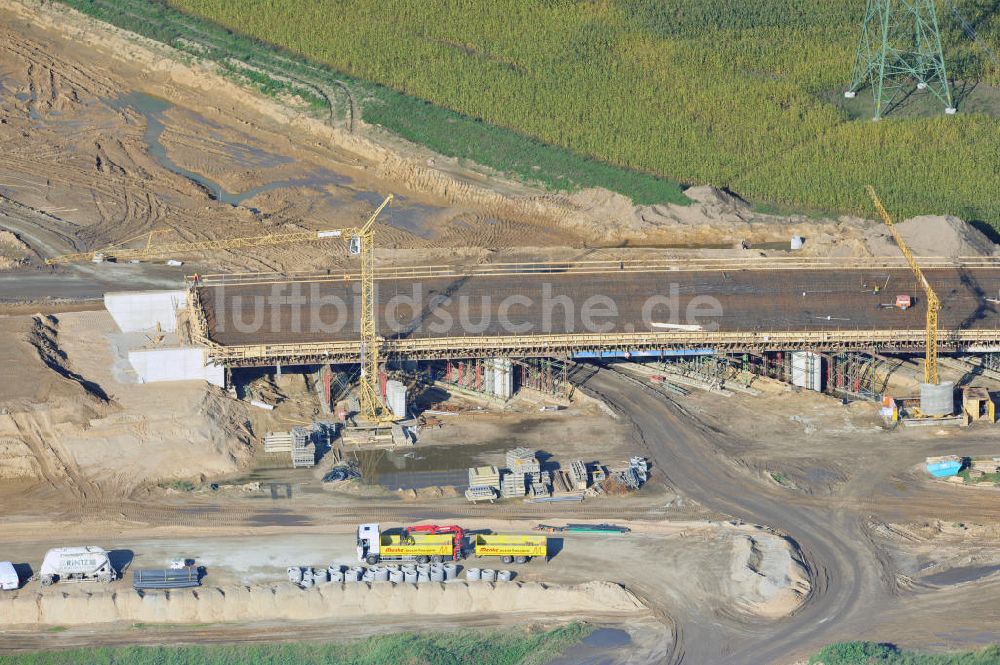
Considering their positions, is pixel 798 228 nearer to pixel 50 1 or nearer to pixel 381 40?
pixel 381 40

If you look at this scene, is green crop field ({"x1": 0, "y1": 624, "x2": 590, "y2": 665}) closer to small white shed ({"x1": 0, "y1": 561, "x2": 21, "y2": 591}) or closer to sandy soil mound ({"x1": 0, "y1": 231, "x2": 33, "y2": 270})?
small white shed ({"x1": 0, "y1": 561, "x2": 21, "y2": 591})

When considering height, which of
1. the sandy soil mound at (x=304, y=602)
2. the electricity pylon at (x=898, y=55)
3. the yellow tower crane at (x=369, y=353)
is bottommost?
the sandy soil mound at (x=304, y=602)

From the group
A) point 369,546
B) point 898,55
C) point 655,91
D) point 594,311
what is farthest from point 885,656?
point 898,55

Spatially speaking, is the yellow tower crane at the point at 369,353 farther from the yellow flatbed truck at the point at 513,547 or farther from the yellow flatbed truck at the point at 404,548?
the yellow flatbed truck at the point at 513,547

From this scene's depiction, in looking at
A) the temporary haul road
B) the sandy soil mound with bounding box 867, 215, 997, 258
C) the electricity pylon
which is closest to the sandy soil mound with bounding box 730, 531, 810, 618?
the temporary haul road

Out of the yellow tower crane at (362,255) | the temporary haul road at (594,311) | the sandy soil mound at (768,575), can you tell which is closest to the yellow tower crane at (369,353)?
the yellow tower crane at (362,255)

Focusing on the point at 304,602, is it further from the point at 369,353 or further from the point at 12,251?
the point at 12,251
